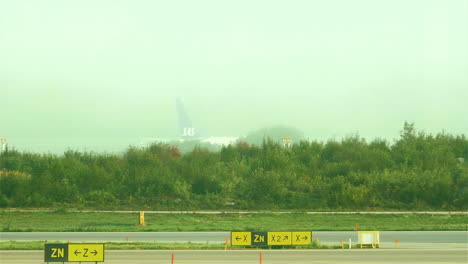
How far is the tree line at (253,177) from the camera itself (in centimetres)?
5147

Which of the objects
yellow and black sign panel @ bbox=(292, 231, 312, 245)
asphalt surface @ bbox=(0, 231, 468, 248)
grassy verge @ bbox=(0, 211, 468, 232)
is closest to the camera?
yellow and black sign panel @ bbox=(292, 231, 312, 245)

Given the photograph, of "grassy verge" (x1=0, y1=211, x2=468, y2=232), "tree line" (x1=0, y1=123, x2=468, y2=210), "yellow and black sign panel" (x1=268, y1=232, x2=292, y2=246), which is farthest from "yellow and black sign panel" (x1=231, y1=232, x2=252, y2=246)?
"tree line" (x1=0, y1=123, x2=468, y2=210)

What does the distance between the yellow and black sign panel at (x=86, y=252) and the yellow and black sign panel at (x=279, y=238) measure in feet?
25.4

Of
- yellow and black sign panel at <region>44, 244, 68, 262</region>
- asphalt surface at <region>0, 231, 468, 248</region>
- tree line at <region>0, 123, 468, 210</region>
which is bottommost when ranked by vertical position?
asphalt surface at <region>0, 231, 468, 248</region>

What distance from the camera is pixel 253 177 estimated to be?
5397cm

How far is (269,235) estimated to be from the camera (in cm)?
2811

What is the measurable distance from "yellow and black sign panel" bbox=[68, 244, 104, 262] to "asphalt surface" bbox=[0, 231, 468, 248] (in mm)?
8622

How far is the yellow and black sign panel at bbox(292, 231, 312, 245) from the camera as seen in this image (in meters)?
28.2

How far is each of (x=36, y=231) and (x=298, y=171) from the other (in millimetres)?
27805

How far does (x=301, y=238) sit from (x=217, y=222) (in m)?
13.9

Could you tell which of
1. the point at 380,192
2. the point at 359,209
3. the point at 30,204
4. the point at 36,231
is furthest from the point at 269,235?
the point at 30,204

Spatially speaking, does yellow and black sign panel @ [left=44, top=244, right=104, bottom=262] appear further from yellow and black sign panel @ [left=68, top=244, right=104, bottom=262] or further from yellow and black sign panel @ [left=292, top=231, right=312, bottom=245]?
yellow and black sign panel @ [left=292, top=231, right=312, bottom=245]

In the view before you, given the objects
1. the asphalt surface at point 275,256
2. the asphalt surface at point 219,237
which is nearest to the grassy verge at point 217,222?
the asphalt surface at point 219,237

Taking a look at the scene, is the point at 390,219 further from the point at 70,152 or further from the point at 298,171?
the point at 70,152
